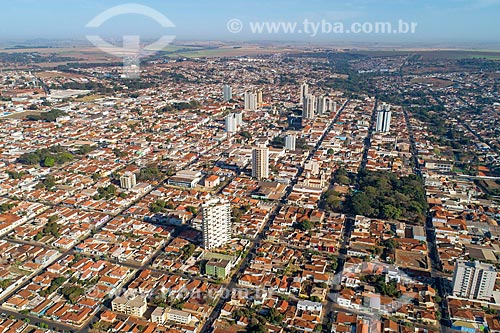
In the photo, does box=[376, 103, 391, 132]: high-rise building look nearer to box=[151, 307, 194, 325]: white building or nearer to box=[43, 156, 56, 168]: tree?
box=[43, 156, 56, 168]: tree

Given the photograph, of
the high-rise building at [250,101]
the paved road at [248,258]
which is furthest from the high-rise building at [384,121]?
the high-rise building at [250,101]

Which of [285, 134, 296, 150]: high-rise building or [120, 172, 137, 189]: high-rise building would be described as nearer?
[120, 172, 137, 189]: high-rise building

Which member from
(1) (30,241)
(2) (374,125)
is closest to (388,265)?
(1) (30,241)

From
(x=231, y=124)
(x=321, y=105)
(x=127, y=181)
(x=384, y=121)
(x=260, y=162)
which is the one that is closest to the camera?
(x=127, y=181)

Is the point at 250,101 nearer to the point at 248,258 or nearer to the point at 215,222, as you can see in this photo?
the point at 215,222

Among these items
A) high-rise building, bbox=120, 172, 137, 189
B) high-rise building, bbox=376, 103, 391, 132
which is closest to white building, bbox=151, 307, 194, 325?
high-rise building, bbox=120, 172, 137, 189

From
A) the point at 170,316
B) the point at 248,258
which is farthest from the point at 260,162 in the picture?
the point at 170,316

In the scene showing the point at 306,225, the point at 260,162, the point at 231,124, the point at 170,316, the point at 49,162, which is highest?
the point at 231,124
